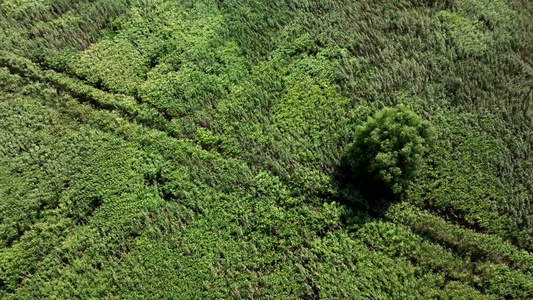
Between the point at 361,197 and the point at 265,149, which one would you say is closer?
the point at 361,197

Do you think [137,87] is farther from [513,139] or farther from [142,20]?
[513,139]

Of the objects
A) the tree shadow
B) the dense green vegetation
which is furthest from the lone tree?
the tree shadow

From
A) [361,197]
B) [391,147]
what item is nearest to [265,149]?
[361,197]

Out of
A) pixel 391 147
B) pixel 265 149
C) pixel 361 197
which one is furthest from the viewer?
pixel 265 149

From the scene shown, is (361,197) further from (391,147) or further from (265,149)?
(265,149)

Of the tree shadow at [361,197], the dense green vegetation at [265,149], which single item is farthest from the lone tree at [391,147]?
the tree shadow at [361,197]

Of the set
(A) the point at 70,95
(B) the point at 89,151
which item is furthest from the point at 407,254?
(A) the point at 70,95

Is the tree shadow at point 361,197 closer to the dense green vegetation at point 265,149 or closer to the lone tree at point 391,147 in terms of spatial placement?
the dense green vegetation at point 265,149

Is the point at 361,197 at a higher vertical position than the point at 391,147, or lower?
lower
